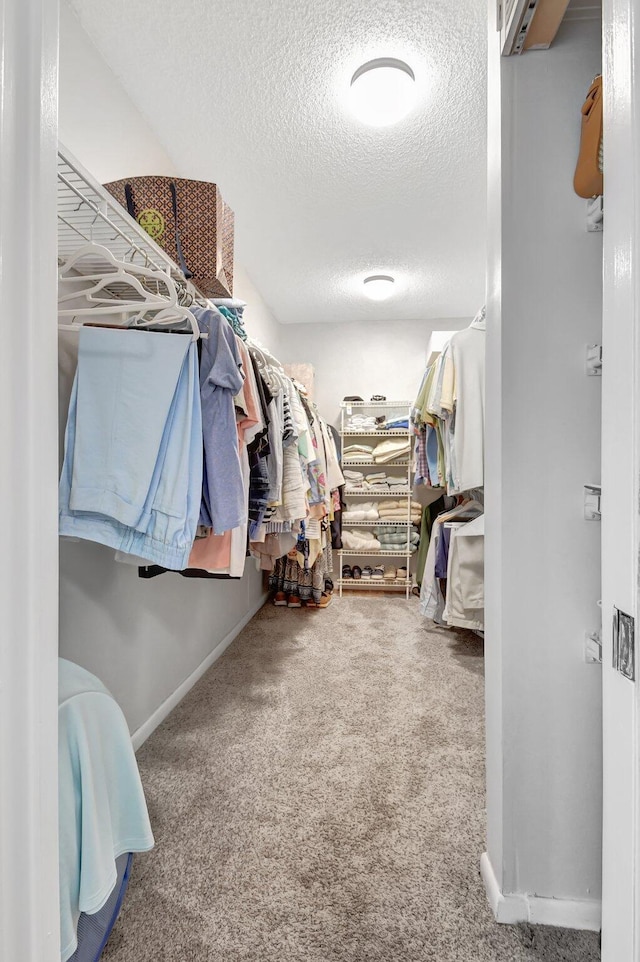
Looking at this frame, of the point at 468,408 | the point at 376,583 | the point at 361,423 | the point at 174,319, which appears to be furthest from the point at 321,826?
the point at 361,423

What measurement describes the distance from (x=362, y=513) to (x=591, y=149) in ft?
11.6

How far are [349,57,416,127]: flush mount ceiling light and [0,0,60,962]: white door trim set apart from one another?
1.58m

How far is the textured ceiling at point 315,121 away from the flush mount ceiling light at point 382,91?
41 millimetres

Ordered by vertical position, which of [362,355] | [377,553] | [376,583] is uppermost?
[362,355]

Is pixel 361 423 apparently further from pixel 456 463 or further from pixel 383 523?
pixel 456 463

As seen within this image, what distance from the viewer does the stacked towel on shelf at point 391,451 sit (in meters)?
4.41

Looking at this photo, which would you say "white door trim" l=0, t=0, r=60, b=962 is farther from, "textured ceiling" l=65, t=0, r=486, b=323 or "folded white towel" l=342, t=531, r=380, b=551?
"folded white towel" l=342, t=531, r=380, b=551

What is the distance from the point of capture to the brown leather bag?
1.02 meters

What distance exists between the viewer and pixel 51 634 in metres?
0.62

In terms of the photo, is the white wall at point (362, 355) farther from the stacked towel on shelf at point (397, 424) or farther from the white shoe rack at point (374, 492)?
the stacked towel on shelf at point (397, 424)

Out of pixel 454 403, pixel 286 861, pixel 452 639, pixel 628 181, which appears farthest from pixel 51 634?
pixel 452 639

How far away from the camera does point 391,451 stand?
4422mm

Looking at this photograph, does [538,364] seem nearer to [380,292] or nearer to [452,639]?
[452,639]

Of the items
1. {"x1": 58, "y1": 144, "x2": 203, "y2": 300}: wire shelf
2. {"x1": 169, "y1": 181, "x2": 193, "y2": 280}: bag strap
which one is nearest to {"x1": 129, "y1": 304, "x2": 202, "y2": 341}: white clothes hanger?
{"x1": 58, "y1": 144, "x2": 203, "y2": 300}: wire shelf
